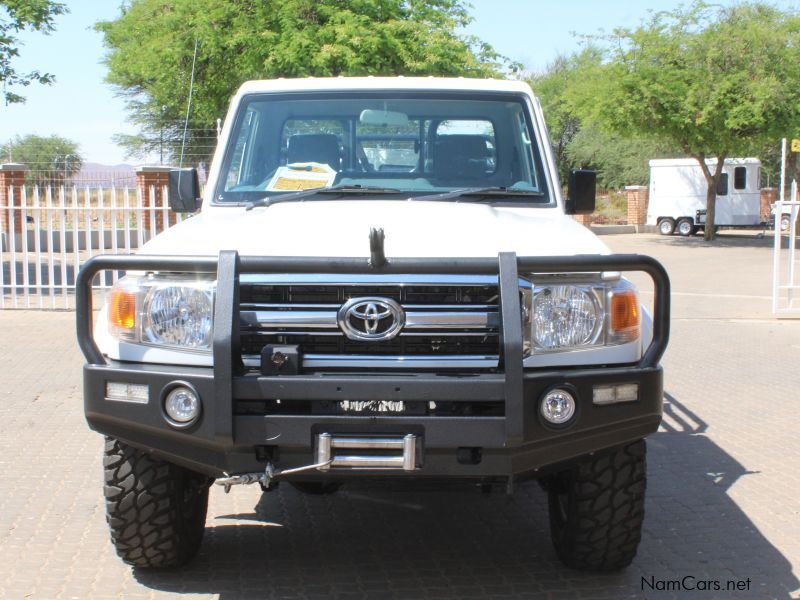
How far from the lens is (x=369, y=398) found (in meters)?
3.58

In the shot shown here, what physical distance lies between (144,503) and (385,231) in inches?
57.1

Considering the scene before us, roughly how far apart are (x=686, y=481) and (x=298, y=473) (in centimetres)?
319

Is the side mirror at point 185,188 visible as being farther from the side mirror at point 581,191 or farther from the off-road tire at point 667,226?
the off-road tire at point 667,226

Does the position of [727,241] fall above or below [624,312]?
below

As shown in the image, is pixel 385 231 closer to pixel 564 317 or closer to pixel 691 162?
pixel 564 317

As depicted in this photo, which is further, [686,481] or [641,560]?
[686,481]

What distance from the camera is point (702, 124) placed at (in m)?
29.1

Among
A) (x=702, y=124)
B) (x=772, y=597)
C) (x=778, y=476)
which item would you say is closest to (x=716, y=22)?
(x=702, y=124)

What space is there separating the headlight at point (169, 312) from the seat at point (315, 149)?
1659mm

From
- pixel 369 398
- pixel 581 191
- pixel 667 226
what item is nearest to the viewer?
pixel 369 398

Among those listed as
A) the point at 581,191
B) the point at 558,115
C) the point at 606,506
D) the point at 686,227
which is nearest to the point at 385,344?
the point at 606,506

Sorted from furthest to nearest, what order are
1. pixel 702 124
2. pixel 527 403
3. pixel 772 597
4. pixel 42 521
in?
pixel 702 124, pixel 42 521, pixel 772 597, pixel 527 403

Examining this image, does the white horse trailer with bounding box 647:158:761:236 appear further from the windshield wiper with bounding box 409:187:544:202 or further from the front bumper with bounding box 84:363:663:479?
the front bumper with bounding box 84:363:663:479

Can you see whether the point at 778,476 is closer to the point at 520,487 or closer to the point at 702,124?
the point at 520,487
